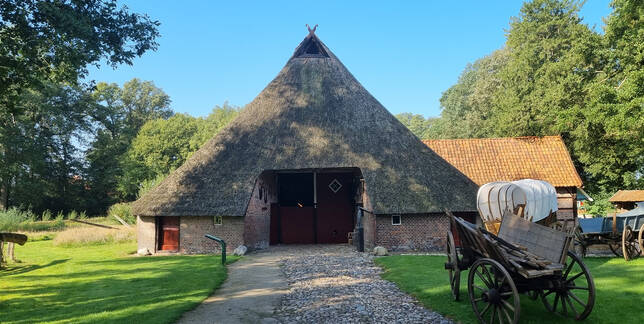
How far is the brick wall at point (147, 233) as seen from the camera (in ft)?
66.2

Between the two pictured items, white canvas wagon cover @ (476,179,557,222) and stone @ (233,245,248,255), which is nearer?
white canvas wagon cover @ (476,179,557,222)

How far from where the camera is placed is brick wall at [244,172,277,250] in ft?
65.1

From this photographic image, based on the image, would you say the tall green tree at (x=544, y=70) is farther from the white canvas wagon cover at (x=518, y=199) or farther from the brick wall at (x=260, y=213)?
the brick wall at (x=260, y=213)

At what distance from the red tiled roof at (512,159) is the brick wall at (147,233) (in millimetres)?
18927

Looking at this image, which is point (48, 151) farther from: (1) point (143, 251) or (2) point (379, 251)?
(2) point (379, 251)

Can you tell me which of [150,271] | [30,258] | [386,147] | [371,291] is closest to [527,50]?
[386,147]

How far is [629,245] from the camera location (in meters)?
14.4

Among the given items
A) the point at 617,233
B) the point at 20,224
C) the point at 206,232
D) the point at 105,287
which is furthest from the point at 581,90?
the point at 20,224

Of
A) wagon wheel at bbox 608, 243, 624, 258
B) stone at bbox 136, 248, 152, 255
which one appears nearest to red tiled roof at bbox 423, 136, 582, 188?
wagon wheel at bbox 608, 243, 624, 258

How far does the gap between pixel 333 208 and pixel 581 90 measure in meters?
20.1

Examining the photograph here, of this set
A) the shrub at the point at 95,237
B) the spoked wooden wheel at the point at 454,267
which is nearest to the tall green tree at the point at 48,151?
the shrub at the point at 95,237

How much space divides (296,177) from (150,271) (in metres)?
11.0

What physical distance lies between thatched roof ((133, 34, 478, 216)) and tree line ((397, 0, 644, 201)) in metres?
9.21

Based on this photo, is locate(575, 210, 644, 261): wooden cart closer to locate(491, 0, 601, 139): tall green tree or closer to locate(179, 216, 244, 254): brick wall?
locate(491, 0, 601, 139): tall green tree
